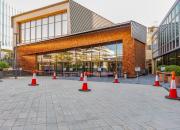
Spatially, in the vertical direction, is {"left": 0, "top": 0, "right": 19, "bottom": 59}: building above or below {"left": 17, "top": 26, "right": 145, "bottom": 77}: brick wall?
above

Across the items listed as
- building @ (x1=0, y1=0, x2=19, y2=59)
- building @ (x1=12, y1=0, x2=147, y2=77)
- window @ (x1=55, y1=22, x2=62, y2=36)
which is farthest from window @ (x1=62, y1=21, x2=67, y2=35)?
building @ (x1=0, y1=0, x2=19, y2=59)

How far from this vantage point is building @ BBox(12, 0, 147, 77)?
2097 centimetres

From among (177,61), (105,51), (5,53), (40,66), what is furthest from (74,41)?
(5,53)

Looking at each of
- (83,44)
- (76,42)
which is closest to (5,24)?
(76,42)

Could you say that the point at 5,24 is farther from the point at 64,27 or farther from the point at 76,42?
the point at 76,42

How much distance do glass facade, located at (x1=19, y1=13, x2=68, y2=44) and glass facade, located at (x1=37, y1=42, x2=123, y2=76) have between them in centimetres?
359

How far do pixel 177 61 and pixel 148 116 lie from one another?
1857 centimetres

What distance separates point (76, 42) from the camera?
2447 cm

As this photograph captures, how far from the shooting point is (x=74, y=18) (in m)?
27.8

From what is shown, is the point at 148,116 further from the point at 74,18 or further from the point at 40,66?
the point at 40,66

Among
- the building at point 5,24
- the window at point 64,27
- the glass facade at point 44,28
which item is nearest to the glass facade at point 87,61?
the window at point 64,27

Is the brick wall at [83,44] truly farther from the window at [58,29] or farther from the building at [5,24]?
the building at [5,24]

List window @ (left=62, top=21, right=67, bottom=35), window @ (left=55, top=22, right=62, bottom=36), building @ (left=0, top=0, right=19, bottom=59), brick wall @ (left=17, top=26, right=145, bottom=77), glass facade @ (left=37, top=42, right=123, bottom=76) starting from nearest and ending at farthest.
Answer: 1. brick wall @ (left=17, top=26, right=145, bottom=77)
2. glass facade @ (left=37, top=42, right=123, bottom=76)
3. window @ (left=62, top=21, right=67, bottom=35)
4. window @ (left=55, top=22, right=62, bottom=36)
5. building @ (left=0, top=0, right=19, bottom=59)

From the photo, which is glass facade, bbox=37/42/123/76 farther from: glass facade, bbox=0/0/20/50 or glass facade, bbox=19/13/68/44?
glass facade, bbox=0/0/20/50
